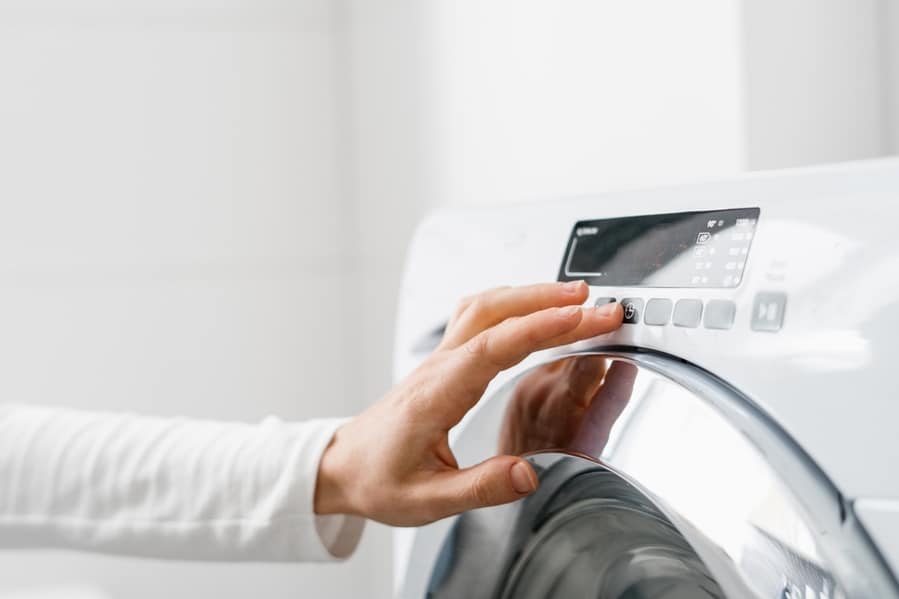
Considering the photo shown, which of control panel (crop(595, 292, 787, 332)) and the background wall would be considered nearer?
control panel (crop(595, 292, 787, 332))

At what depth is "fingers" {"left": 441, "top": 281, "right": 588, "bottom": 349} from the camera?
1.49ft

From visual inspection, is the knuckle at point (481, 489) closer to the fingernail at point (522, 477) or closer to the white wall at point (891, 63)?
the fingernail at point (522, 477)

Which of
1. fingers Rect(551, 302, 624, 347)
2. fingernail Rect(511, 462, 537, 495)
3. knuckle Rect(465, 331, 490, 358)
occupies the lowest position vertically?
fingernail Rect(511, 462, 537, 495)

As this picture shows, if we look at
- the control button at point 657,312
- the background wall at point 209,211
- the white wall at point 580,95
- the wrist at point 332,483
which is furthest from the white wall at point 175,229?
the control button at point 657,312

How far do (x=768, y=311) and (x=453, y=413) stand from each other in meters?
0.18

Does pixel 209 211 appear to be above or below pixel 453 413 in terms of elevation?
above

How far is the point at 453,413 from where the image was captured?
0.49 meters

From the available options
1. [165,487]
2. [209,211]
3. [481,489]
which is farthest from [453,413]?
[209,211]

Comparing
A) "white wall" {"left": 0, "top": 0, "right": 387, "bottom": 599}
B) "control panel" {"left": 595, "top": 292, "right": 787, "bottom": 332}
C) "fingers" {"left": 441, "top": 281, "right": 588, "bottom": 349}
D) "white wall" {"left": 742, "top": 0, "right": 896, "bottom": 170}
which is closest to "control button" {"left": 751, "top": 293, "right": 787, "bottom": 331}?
"control panel" {"left": 595, "top": 292, "right": 787, "bottom": 332}

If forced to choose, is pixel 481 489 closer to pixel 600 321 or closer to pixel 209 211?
pixel 600 321

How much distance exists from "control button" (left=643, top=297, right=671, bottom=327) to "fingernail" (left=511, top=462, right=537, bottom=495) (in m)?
0.10

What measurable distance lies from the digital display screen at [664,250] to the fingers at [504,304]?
0.02m

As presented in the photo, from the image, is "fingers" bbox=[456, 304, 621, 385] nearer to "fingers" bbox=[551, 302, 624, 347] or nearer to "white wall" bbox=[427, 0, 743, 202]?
"fingers" bbox=[551, 302, 624, 347]

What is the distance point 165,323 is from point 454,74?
0.54 metres
